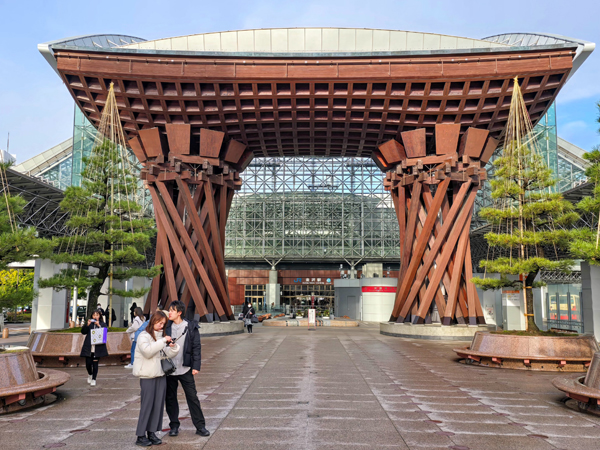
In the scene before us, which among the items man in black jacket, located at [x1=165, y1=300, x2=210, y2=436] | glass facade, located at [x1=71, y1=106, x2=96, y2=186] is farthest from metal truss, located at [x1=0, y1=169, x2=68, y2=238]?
man in black jacket, located at [x1=165, y1=300, x2=210, y2=436]

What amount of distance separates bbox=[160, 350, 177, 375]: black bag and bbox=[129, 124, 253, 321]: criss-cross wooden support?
15597 mm

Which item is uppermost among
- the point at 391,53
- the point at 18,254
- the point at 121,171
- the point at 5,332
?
the point at 391,53

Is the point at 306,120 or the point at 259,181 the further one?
the point at 259,181

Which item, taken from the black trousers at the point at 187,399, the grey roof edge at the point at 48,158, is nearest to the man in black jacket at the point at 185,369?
the black trousers at the point at 187,399

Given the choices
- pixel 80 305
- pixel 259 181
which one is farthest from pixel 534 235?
pixel 259 181

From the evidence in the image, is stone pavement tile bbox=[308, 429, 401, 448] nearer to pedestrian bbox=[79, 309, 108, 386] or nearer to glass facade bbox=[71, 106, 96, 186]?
pedestrian bbox=[79, 309, 108, 386]

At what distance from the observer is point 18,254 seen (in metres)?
10.5

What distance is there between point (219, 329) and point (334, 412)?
50.9 feet

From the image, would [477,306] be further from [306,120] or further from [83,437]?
[83,437]

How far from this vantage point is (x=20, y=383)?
697cm

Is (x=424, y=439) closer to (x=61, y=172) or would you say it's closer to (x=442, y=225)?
(x=442, y=225)

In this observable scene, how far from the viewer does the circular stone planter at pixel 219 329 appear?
21031mm

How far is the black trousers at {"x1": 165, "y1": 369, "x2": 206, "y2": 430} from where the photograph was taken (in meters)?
5.55

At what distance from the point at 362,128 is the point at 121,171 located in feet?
37.1
